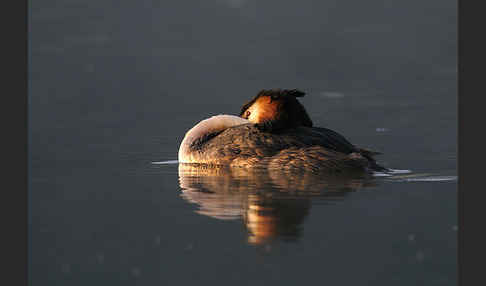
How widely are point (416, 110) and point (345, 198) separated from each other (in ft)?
35.9

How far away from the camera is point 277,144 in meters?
9.92

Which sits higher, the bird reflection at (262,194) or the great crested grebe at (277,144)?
Answer: the great crested grebe at (277,144)

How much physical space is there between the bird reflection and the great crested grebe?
0.17 m

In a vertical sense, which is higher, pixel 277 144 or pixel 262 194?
pixel 277 144

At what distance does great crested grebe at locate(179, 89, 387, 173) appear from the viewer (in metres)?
9.59

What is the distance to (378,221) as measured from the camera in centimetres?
695

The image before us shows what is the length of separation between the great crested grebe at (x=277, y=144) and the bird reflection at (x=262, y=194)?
0.17m

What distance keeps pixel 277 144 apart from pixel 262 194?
6.11ft

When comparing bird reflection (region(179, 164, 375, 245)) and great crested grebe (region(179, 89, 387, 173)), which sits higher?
great crested grebe (region(179, 89, 387, 173))

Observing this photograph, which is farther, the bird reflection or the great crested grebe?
the great crested grebe

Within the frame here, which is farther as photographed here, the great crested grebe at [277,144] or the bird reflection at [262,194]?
the great crested grebe at [277,144]

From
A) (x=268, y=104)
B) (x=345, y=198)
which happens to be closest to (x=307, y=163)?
(x=268, y=104)

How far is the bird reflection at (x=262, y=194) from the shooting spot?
6.66 metres

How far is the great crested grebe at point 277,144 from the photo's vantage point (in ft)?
31.4
